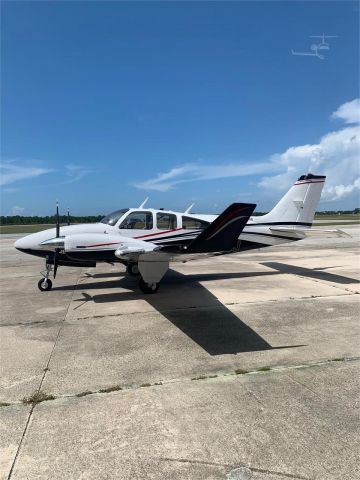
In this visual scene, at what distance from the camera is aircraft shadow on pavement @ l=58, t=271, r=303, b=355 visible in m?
5.96

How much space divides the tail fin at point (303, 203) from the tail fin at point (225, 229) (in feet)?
21.6

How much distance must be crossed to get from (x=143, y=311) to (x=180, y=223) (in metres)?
3.69

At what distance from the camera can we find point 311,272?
516 inches

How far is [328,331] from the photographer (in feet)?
21.4

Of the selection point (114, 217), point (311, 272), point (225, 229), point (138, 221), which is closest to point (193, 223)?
point (138, 221)

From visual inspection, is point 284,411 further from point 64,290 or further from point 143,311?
point 64,290

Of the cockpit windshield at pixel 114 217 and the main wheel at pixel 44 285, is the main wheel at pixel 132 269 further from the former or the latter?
the main wheel at pixel 44 285

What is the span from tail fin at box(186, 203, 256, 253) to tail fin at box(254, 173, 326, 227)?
21.6 feet

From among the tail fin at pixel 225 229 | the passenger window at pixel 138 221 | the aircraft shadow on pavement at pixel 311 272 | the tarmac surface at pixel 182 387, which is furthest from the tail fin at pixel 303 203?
the tail fin at pixel 225 229

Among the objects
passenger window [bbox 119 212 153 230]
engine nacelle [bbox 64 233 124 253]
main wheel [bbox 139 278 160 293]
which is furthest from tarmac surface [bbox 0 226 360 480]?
passenger window [bbox 119 212 153 230]

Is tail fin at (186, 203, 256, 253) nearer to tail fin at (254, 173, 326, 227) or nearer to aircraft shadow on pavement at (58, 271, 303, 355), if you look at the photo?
aircraft shadow on pavement at (58, 271, 303, 355)

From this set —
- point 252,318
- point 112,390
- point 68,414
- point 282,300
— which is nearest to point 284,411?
point 112,390

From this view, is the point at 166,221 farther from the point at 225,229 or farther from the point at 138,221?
the point at 225,229

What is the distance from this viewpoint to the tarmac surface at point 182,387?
10.2 feet
